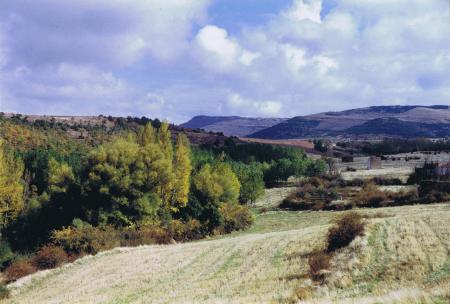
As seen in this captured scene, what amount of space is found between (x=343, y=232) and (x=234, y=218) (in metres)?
37.5

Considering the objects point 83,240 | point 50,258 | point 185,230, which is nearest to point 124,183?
point 83,240

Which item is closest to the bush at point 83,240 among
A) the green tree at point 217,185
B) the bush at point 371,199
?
the green tree at point 217,185

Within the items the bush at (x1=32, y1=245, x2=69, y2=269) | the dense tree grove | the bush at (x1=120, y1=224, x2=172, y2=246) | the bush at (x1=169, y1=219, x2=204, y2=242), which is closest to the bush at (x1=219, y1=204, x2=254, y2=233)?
the dense tree grove

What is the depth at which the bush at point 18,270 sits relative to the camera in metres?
49.5

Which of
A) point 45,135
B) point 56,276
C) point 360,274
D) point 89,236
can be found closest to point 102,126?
point 45,135

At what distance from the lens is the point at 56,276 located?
46.2 meters

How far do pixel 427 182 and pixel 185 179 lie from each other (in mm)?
47708

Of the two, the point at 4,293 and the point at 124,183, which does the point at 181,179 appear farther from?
the point at 4,293

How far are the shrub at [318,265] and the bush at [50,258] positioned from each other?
2902cm

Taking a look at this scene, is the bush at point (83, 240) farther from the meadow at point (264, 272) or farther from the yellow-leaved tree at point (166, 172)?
the yellow-leaved tree at point (166, 172)

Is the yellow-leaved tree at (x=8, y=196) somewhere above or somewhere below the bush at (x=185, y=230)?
above

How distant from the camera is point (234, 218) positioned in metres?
75.9

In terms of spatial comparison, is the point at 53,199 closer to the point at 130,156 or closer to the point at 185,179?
the point at 130,156

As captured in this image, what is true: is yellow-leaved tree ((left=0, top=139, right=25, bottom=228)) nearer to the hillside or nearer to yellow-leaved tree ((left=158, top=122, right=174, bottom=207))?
yellow-leaved tree ((left=158, top=122, right=174, bottom=207))
